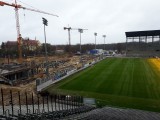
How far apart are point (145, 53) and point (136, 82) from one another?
214ft

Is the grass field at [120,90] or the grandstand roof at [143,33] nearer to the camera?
the grass field at [120,90]

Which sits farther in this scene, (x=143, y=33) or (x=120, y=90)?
(x=143, y=33)

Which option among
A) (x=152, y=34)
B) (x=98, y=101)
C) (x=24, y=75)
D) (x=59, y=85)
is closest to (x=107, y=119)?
(x=98, y=101)

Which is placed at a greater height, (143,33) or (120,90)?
(143,33)

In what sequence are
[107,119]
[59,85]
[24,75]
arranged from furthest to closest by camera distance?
1. [24,75]
2. [59,85]
3. [107,119]

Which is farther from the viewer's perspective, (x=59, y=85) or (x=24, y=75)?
(x=24, y=75)

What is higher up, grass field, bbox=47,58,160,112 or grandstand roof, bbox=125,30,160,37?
grandstand roof, bbox=125,30,160,37

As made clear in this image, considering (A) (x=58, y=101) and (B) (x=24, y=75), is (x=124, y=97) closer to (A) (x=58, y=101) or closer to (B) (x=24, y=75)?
(A) (x=58, y=101)

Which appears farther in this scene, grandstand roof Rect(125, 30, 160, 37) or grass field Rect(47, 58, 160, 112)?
grandstand roof Rect(125, 30, 160, 37)

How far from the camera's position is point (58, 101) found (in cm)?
2383

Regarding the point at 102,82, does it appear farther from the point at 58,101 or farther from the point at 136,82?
the point at 58,101

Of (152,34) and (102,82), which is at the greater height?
(152,34)

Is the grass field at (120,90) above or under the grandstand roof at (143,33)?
under

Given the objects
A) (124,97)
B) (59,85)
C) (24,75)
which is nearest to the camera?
(124,97)
